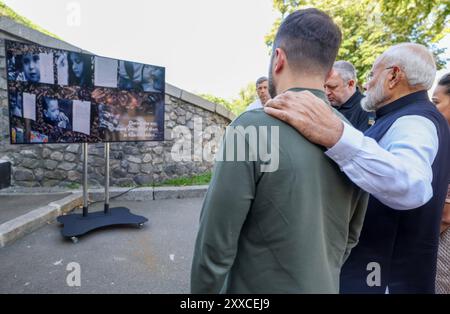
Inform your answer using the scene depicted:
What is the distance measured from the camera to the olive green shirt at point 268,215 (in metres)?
0.95

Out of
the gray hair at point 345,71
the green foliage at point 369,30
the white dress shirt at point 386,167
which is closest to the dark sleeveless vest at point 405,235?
the white dress shirt at point 386,167

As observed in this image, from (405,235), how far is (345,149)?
2.45 ft

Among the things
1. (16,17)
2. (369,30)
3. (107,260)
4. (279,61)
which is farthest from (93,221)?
(369,30)

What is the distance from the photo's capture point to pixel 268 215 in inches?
38.5

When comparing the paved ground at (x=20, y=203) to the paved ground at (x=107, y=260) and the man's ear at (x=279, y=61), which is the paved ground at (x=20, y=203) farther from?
the man's ear at (x=279, y=61)

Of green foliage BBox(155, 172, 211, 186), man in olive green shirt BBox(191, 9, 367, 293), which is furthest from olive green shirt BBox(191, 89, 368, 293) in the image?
green foliage BBox(155, 172, 211, 186)

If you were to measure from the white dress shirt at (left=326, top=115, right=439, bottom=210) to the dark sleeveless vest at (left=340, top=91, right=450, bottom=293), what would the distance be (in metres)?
0.30

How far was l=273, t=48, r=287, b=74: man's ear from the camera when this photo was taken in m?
1.07

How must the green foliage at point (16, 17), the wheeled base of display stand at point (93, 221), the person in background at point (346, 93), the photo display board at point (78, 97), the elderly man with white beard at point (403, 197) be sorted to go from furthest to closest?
1. the green foliage at point (16, 17)
2. the wheeled base of display stand at point (93, 221)
3. the photo display board at point (78, 97)
4. the person in background at point (346, 93)
5. the elderly man with white beard at point (403, 197)

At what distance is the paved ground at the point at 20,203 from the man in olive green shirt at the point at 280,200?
161 inches

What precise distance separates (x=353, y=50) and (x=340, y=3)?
2320 mm

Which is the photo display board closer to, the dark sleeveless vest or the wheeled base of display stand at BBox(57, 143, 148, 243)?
the wheeled base of display stand at BBox(57, 143, 148, 243)

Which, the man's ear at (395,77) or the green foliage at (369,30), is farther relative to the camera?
the green foliage at (369,30)
